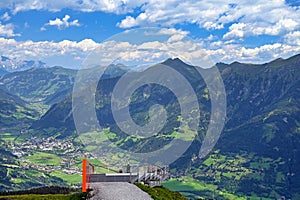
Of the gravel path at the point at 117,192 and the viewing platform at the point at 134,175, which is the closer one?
the gravel path at the point at 117,192

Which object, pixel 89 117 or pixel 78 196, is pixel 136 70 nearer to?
pixel 89 117

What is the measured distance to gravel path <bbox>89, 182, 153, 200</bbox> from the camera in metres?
32.0

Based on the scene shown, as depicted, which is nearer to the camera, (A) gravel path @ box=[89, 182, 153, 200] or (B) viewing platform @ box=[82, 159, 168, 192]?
(A) gravel path @ box=[89, 182, 153, 200]

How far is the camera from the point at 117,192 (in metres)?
33.3

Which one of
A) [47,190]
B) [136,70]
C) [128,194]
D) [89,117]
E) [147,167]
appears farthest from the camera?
[47,190]

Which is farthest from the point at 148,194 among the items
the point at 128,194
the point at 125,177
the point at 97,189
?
the point at 125,177

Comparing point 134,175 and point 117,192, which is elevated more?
point 134,175

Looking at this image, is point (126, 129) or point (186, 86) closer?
point (186, 86)

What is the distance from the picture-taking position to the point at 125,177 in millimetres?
40406

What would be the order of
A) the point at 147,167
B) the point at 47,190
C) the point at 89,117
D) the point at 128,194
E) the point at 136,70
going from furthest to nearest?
the point at 47,190 → the point at 147,167 → the point at 89,117 → the point at 136,70 → the point at 128,194

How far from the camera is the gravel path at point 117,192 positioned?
32031mm

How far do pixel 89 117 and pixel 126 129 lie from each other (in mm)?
4332

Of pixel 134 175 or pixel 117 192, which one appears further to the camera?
pixel 134 175

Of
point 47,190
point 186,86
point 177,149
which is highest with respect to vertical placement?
point 186,86
